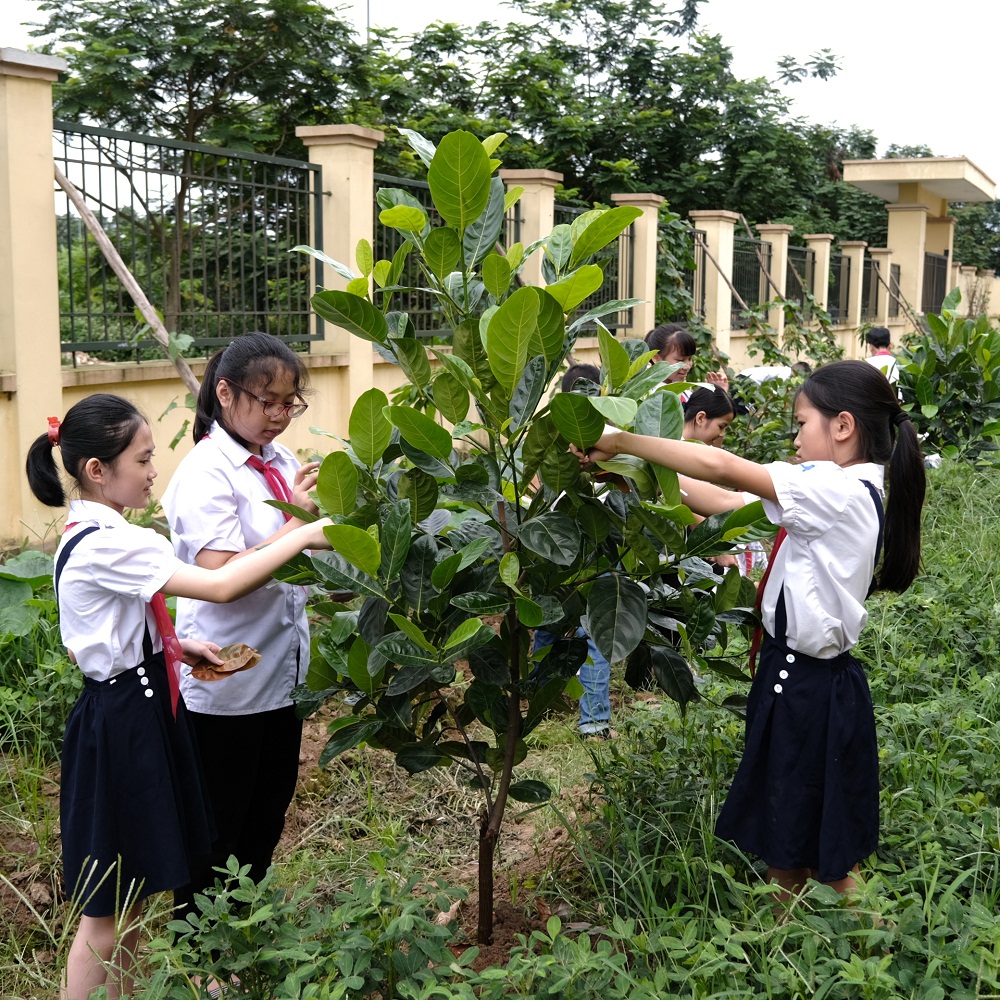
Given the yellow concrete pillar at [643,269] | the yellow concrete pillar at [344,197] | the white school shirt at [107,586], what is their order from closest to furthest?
the white school shirt at [107,586], the yellow concrete pillar at [344,197], the yellow concrete pillar at [643,269]

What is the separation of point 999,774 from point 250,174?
5.93 m

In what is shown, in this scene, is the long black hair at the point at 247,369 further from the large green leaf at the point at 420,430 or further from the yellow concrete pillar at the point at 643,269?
the yellow concrete pillar at the point at 643,269

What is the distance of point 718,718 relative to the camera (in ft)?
12.3

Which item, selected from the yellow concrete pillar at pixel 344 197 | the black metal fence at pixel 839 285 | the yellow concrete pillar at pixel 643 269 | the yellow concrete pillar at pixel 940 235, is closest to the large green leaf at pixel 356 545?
the yellow concrete pillar at pixel 344 197

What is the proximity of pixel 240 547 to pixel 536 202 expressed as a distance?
8036 mm

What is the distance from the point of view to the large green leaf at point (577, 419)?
6.35ft

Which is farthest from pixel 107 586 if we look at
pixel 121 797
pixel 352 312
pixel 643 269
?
pixel 643 269

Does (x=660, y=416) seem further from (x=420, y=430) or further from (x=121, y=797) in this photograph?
(x=121, y=797)

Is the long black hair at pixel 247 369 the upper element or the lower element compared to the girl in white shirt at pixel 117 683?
upper

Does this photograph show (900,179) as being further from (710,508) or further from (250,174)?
(710,508)

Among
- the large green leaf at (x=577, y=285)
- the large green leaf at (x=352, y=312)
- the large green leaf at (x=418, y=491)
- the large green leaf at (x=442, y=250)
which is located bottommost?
the large green leaf at (x=418, y=491)

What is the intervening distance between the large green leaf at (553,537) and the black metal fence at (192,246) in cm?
419

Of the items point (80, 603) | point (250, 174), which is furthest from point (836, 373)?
point (250, 174)

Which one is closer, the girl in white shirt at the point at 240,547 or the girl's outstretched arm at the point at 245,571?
the girl's outstretched arm at the point at 245,571
